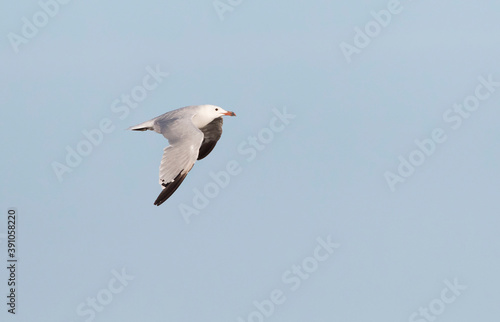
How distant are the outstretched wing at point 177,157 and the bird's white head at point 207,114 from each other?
1.47 metres

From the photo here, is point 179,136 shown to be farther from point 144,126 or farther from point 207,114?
point 207,114

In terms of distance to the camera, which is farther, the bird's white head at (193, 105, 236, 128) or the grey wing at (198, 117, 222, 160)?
the grey wing at (198, 117, 222, 160)

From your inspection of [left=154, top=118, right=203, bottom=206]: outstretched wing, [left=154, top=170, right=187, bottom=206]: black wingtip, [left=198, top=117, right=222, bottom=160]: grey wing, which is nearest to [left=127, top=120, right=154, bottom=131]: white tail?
[left=154, top=118, right=203, bottom=206]: outstretched wing

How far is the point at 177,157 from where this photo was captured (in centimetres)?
2111

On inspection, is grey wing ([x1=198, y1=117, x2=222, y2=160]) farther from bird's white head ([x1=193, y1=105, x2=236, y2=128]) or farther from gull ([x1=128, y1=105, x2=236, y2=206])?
bird's white head ([x1=193, y1=105, x2=236, y2=128])

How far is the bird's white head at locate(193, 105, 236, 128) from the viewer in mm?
23469

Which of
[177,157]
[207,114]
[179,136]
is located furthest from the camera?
[207,114]

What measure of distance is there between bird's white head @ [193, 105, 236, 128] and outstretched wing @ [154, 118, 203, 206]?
147 centimetres

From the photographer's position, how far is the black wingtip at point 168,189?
20812 millimetres

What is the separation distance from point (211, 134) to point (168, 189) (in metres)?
4.29

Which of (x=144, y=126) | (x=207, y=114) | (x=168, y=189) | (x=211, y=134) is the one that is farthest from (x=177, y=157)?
(x=211, y=134)

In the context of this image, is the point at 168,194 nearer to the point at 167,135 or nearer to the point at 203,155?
the point at 167,135

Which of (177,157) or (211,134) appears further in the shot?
(211,134)

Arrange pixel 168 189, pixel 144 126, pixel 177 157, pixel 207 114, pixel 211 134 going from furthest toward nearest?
pixel 211 134 → pixel 207 114 → pixel 144 126 → pixel 177 157 → pixel 168 189
